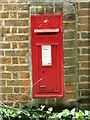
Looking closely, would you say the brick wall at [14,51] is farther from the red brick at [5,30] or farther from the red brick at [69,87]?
the red brick at [69,87]

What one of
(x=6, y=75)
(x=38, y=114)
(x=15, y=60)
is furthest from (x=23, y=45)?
(x=38, y=114)

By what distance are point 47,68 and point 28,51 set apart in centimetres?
35

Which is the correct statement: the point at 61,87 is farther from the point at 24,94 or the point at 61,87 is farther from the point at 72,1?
the point at 72,1

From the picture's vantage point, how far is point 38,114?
406 centimetres

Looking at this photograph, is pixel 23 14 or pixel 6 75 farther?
pixel 6 75

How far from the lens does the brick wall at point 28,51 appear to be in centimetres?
409

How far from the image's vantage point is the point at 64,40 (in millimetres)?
4109

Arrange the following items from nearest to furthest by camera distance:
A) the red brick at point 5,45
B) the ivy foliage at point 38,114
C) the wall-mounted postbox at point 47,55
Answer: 1. the ivy foliage at point 38,114
2. the wall-mounted postbox at point 47,55
3. the red brick at point 5,45

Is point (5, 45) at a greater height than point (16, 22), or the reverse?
point (16, 22)

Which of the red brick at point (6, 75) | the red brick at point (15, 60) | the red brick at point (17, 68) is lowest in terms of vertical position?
the red brick at point (6, 75)

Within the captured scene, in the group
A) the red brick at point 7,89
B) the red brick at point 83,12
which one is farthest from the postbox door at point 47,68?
the red brick at point 83,12

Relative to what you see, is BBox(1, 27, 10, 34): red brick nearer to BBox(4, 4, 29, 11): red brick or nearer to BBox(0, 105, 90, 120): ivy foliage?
BBox(4, 4, 29, 11): red brick

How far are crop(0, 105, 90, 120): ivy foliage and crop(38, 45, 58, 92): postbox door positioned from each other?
Result: 11.2 inches

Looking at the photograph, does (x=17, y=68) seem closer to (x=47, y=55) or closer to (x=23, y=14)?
(x=47, y=55)
